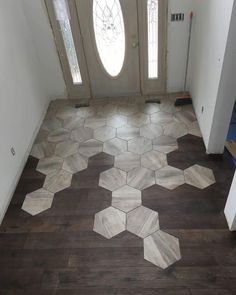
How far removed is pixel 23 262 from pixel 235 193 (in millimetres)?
1828

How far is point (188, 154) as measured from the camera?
2.87 m

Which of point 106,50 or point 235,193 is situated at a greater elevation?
point 106,50

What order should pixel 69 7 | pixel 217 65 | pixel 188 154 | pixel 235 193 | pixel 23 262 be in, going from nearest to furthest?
1. pixel 235 193
2. pixel 23 262
3. pixel 217 65
4. pixel 188 154
5. pixel 69 7

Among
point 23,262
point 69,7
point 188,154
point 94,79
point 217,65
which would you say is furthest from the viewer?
point 94,79

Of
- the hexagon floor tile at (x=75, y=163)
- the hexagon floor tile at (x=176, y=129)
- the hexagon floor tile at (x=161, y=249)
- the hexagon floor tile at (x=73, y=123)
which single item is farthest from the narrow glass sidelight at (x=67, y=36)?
the hexagon floor tile at (x=161, y=249)

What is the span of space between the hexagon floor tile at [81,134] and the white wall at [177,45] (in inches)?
58.8

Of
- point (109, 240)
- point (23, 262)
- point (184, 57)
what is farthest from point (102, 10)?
point (23, 262)

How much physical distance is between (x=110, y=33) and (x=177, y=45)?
95 cm

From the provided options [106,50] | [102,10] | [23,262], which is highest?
[102,10]

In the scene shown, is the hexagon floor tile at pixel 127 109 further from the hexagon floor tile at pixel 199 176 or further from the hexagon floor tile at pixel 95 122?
the hexagon floor tile at pixel 199 176

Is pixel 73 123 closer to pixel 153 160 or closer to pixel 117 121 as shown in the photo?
pixel 117 121

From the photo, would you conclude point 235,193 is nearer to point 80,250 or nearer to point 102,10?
point 80,250

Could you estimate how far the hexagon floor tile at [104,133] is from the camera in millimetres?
3219

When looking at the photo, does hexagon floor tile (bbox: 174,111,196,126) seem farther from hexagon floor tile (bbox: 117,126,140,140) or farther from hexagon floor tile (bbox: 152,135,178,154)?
hexagon floor tile (bbox: 117,126,140,140)
